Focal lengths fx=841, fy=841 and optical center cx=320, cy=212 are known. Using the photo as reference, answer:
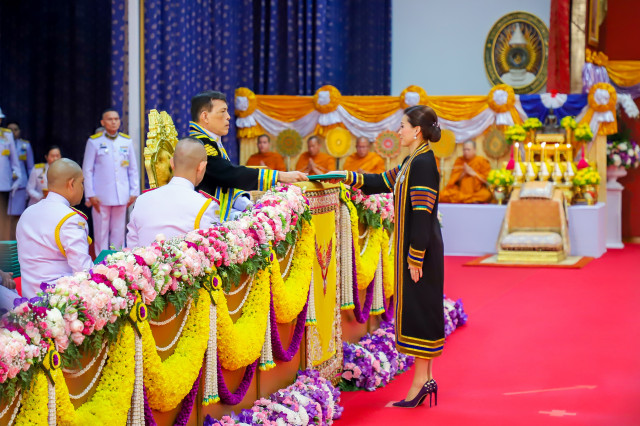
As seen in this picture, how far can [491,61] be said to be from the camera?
14.6 meters

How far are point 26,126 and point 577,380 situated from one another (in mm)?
8146

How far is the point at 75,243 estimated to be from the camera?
3568 mm

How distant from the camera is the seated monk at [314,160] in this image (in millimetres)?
11305

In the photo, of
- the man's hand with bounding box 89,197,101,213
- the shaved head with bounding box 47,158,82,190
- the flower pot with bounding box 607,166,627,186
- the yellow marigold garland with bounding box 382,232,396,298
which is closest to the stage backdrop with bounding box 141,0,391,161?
the man's hand with bounding box 89,197,101,213

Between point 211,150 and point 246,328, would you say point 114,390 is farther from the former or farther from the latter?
point 211,150

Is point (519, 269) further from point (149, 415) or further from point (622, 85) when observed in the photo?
point (149, 415)

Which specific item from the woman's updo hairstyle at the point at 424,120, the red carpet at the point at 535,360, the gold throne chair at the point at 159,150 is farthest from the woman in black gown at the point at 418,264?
the gold throne chair at the point at 159,150

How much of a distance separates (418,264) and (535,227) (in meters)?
6.12

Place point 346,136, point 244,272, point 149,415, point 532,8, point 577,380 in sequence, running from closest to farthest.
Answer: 1. point 149,415
2. point 244,272
3. point 577,380
4. point 346,136
5. point 532,8

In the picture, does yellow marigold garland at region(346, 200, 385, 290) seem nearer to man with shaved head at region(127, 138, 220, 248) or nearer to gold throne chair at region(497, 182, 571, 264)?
man with shaved head at region(127, 138, 220, 248)

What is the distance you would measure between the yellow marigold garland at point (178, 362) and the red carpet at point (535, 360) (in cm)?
115

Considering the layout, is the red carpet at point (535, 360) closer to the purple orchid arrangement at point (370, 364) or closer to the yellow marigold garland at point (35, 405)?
the purple orchid arrangement at point (370, 364)

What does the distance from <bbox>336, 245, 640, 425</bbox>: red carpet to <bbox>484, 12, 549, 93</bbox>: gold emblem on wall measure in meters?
7.00

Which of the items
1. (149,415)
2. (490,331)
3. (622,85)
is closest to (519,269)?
(490,331)
